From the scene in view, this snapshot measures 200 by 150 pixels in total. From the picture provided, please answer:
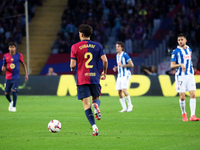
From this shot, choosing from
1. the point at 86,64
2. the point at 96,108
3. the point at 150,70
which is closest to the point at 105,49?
the point at 150,70

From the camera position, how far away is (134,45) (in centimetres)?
2758

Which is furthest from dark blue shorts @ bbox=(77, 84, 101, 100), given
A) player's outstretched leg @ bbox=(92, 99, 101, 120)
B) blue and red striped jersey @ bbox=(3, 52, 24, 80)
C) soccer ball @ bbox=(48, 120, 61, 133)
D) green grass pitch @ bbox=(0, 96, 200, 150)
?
blue and red striped jersey @ bbox=(3, 52, 24, 80)

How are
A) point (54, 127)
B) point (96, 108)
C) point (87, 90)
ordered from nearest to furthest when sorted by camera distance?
point (96, 108) → point (87, 90) → point (54, 127)

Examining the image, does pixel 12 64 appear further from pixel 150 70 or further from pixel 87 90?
pixel 150 70

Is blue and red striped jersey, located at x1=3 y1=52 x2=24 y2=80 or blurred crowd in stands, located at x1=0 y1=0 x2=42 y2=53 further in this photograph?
blurred crowd in stands, located at x1=0 y1=0 x2=42 y2=53

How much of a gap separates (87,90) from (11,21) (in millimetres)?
24522

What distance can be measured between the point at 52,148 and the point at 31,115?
628 centimetres

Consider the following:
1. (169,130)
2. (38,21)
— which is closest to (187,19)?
(38,21)

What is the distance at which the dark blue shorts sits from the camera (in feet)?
28.2

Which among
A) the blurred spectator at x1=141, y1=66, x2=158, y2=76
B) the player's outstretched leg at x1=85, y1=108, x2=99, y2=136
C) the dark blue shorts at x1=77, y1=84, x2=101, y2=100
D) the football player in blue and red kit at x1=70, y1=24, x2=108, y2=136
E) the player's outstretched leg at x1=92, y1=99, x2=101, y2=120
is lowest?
the blurred spectator at x1=141, y1=66, x2=158, y2=76

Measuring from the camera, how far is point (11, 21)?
31984mm

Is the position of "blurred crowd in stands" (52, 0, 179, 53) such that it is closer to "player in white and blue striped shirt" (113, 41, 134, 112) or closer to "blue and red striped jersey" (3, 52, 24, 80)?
"player in white and blue striped shirt" (113, 41, 134, 112)

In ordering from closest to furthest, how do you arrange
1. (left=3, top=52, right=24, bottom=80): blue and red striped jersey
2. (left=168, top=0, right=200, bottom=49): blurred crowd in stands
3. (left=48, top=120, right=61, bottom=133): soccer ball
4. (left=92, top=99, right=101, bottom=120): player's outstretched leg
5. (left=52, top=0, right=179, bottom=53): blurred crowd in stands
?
(left=92, top=99, right=101, bottom=120): player's outstretched leg
(left=48, top=120, right=61, bottom=133): soccer ball
(left=3, top=52, right=24, bottom=80): blue and red striped jersey
(left=168, top=0, right=200, bottom=49): blurred crowd in stands
(left=52, top=0, right=179, bottom=53): blurred crowd in stands

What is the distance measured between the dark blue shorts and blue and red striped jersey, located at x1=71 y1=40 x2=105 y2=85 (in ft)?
0.32
